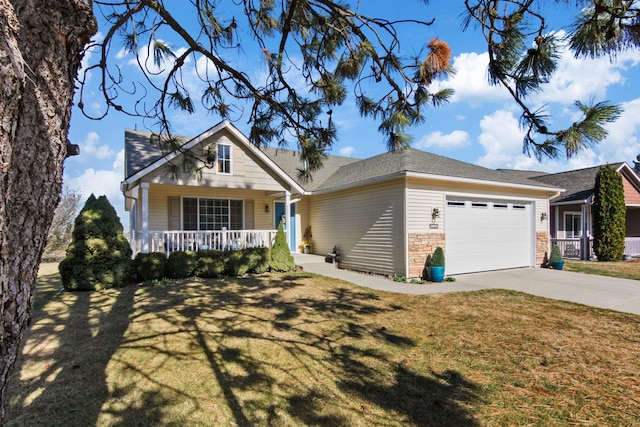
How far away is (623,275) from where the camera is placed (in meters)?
11.0

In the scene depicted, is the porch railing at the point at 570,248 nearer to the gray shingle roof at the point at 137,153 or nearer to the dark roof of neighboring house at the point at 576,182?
the dark roof of neighboring house at the point at 576,182

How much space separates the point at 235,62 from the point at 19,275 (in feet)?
16.5

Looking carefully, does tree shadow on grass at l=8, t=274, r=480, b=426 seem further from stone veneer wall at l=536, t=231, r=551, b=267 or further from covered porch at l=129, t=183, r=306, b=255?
stone veneer wall at l=536, t=231, r=551, b=267

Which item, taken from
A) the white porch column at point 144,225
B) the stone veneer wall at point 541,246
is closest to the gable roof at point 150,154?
the white porch column at point 144,225

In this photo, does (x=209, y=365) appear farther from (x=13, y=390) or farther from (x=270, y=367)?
(x=13, y=390)

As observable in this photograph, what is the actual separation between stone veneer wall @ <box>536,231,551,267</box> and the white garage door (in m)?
0.28

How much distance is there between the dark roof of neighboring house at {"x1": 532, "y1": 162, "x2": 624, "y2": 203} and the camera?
53.8 feet

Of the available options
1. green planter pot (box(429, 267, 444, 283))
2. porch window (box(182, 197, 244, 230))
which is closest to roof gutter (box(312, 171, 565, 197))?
green planter pot (box(429, 267, 444, 283))

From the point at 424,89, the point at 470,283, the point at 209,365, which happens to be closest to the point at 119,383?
the point at 209,365

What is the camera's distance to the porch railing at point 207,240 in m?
10.5

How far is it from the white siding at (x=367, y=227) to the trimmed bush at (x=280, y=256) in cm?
228

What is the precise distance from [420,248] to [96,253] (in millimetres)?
8699

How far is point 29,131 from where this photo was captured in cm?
134

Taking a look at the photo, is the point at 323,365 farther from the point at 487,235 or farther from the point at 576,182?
the point at 576,182
